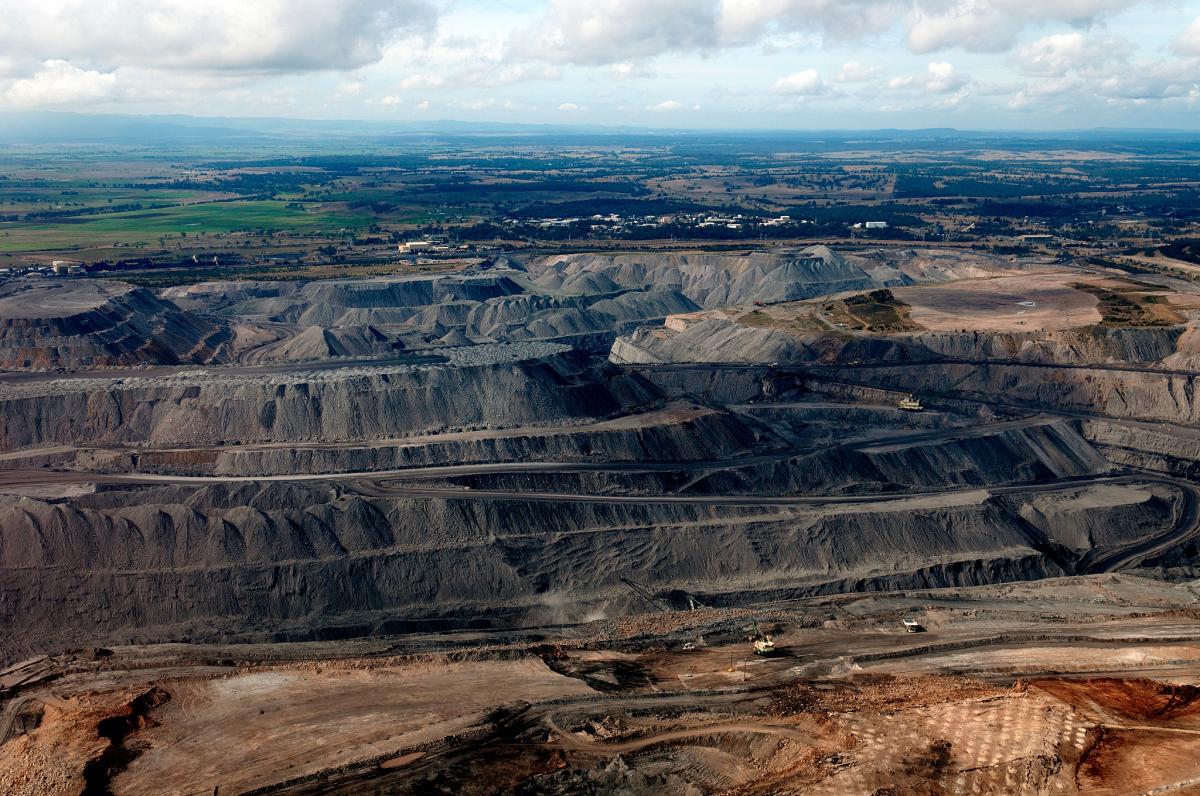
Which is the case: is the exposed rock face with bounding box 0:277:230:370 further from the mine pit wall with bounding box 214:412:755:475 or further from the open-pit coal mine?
the mine pit wall with bounding box 214:412:755:475

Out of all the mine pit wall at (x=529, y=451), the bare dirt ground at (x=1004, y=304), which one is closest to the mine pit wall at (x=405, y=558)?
the mine pit wall at (x=529, y=451)

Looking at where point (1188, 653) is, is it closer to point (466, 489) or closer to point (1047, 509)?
point (1047, 509)

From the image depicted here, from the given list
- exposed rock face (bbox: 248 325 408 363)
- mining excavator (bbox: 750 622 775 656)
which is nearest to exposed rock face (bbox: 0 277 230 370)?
exposed rock face (bbox: 248 325 408 363)

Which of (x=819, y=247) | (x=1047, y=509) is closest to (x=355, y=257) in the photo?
(x=819, y=247)

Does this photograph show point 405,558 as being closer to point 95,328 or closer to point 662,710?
point 662,710

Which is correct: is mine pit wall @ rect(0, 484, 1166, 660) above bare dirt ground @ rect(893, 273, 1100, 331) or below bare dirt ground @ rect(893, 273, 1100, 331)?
below

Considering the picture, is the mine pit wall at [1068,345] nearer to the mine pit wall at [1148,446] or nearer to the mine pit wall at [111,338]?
the mine pit wall at [1148,446]
